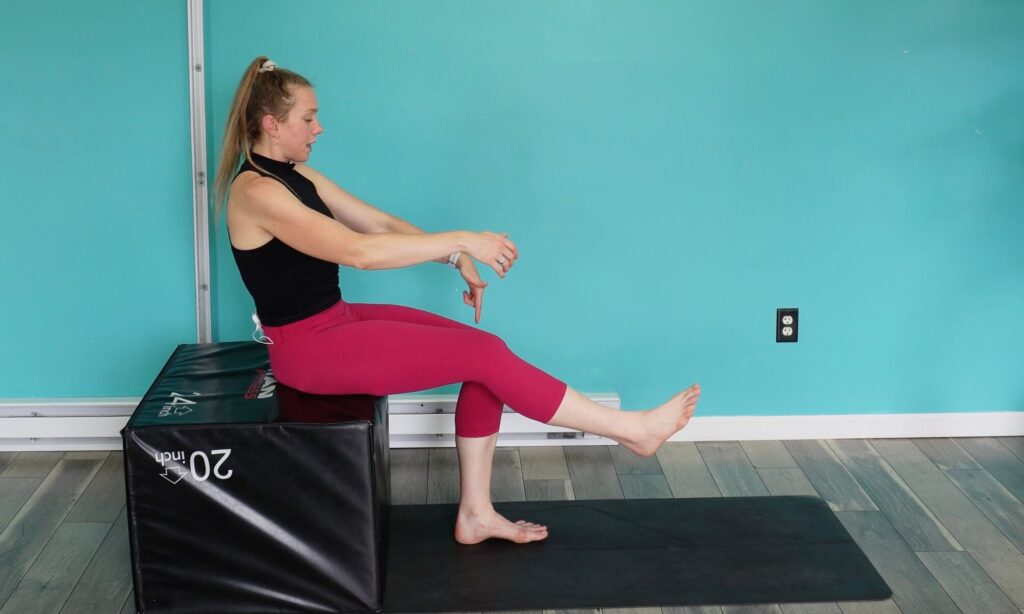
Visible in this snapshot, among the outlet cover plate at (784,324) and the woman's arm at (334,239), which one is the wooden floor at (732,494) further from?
the woman's arm at (334,239)

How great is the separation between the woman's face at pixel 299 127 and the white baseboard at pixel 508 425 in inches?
35.6

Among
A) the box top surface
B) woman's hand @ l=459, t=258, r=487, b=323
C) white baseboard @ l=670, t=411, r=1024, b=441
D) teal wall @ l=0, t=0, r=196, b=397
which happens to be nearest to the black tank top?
the box top surface

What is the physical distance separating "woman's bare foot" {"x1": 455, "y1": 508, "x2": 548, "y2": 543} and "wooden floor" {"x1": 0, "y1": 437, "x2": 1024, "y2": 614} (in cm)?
28

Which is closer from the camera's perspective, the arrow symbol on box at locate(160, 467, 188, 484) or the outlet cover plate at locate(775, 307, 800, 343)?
the arrow symbol on box at locate(160, 467, 188, 484)

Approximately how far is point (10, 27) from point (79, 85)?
22 cm

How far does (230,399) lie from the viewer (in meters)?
2.35

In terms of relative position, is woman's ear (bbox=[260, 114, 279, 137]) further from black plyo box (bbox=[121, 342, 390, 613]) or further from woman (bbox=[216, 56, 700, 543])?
black plyo box (bbox=[121, 342, 390, 613])

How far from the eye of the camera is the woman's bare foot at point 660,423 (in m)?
2.45

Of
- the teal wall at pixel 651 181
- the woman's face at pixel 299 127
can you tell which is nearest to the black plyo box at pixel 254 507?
the woman's face at pixel 299 127

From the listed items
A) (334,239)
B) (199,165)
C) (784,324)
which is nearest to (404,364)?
(334,239)

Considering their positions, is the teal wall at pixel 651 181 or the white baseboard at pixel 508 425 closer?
the teal wall at pixel 651 181

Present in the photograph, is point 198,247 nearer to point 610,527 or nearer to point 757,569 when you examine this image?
point 610,527

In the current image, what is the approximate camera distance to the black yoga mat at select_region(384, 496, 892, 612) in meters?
2.30

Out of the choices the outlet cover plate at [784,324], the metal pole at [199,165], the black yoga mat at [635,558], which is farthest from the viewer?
the outlet cover plate at [784,324]
